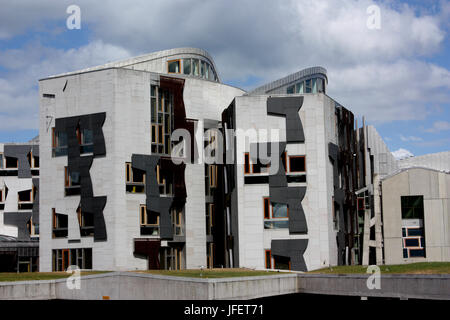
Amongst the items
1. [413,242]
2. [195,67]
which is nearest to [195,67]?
[195,67]

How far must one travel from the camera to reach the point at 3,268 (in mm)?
64438

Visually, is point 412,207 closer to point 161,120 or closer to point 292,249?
point 292,249

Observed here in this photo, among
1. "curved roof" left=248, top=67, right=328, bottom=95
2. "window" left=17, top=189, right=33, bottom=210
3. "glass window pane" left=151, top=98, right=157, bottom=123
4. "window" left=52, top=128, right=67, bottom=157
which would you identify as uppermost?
"curved roof" left=248, top=67, right=328, bottom=95

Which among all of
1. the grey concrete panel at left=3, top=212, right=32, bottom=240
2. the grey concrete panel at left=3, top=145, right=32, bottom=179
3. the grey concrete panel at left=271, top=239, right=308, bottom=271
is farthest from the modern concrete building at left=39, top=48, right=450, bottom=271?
the grey concrete panel at left=3, top=145, right=32, bottom=179

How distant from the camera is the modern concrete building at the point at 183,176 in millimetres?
50562

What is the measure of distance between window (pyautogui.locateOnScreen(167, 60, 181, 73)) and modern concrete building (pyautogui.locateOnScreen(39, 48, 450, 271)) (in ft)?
12.1

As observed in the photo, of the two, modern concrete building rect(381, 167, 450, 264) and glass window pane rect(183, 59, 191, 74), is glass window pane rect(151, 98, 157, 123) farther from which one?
modern concrete building rect(381, 167, 450, 264)

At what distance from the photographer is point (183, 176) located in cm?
5416

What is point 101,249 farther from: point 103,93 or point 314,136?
point 314,136

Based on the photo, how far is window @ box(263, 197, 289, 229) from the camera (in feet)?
165

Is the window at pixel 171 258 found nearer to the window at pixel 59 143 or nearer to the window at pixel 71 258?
the window at pixel 71 258

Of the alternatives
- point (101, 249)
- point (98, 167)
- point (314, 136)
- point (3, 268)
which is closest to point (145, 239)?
point (101, 249)

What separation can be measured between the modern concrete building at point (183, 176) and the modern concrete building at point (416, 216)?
5920mm
